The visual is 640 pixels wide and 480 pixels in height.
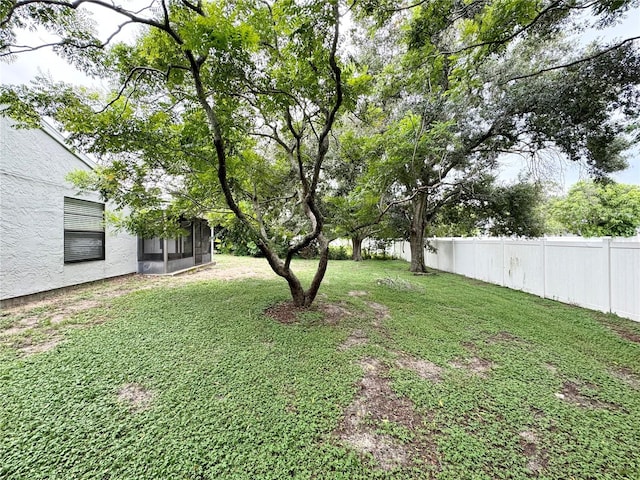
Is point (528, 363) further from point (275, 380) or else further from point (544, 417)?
point (275, 380)

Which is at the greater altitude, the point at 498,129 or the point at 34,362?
the point at 498,129

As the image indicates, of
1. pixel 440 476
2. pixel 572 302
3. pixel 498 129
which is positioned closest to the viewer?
pixel 440 476

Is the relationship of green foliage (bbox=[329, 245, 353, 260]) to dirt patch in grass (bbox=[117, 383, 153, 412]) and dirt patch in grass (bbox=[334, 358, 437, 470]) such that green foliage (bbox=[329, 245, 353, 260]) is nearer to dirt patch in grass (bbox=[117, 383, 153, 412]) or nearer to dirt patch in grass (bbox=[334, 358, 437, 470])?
dirt patch in grass (bbox=[334, 358, 437, 470])

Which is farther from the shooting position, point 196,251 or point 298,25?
point 196,251

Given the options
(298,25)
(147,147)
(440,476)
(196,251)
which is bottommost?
(440,476)

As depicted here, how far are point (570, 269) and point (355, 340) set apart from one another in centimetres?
514

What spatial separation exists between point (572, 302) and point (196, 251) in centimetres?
1258

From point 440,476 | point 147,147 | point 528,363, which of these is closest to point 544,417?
point 528,363

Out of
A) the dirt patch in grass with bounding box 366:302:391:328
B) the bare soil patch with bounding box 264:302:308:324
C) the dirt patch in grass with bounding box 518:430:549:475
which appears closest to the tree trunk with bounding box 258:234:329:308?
the bare soil patch with bounding box 264:302:308:324

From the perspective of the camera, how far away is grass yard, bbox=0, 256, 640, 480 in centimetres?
170

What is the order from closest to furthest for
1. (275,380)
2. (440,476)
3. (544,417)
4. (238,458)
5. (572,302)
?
(440,476), (238,458), (544,417), (275,380), (572,302)

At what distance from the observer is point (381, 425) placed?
2043 millimetres

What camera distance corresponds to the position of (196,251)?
11.6m

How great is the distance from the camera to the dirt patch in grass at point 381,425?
177cm
